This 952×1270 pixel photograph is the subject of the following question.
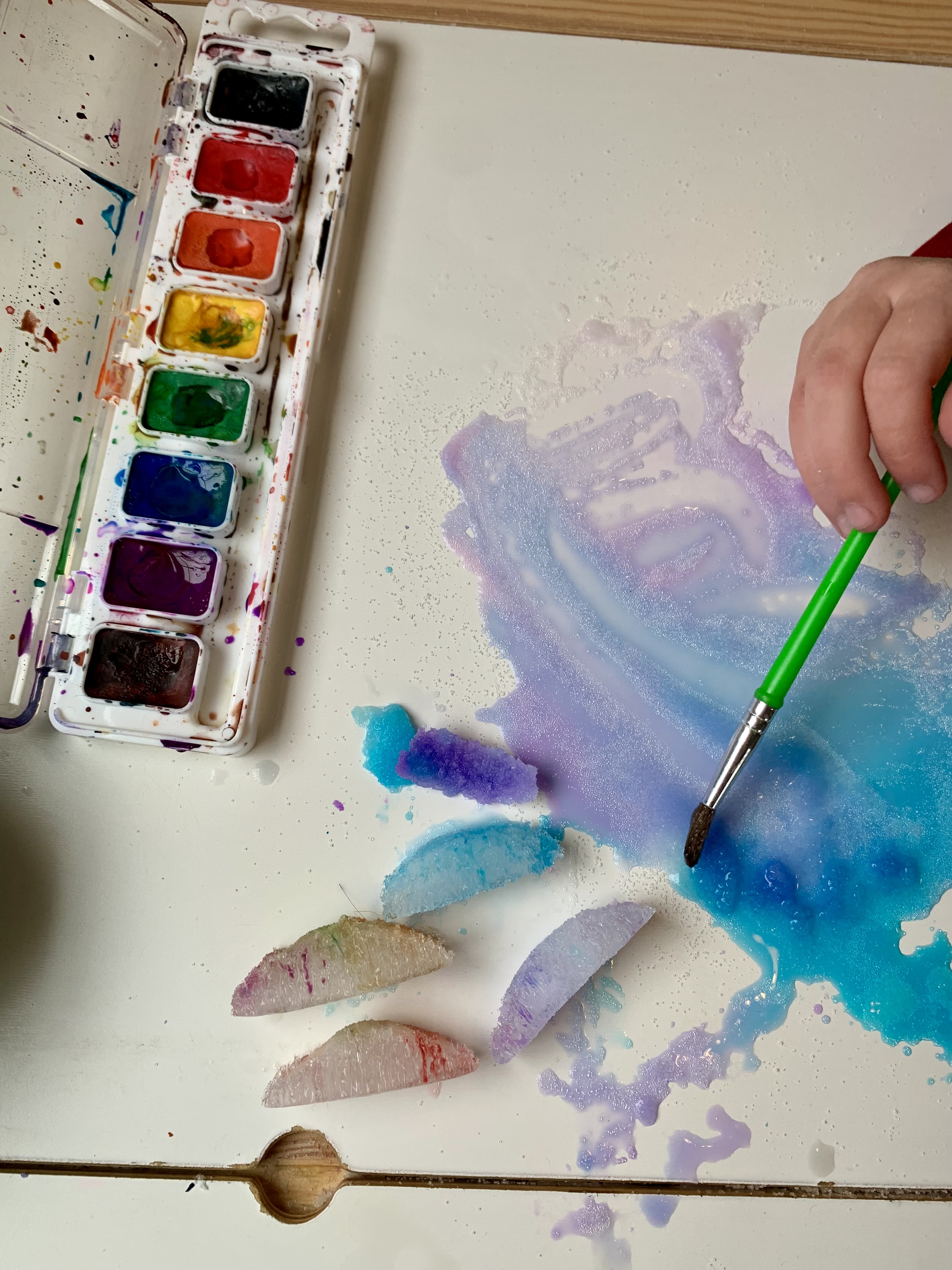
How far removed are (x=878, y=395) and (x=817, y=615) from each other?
0.47 ft

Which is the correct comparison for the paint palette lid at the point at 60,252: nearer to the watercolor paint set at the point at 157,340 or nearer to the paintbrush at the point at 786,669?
the watercolor paint set at the point at 157,340

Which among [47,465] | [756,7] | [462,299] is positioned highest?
[756,7]

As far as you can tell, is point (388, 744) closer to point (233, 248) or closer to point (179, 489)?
point (179, 489)

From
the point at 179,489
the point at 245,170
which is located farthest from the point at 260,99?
the point at 179,489

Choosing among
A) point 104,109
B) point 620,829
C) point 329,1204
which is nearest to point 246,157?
point 104,109

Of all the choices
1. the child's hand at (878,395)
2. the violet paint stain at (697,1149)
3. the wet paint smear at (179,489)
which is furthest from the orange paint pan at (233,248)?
the violet paint stain at (697,1149)

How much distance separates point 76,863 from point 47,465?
285 millimetres

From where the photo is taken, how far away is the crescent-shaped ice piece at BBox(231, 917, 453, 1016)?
0.62m

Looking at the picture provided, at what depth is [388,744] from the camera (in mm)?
659

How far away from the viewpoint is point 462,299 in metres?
0.72

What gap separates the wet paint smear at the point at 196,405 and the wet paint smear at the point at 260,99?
7.9 inches

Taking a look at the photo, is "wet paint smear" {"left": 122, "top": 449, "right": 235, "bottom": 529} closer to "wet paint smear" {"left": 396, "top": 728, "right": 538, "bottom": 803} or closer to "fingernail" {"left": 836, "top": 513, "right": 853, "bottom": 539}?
"wet paint smear" {"left": 396, "top": 728, "right": 538, "bottom": 803}

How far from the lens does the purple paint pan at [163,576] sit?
650 millimetres

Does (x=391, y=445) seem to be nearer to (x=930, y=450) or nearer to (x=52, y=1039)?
(x=930, y=450)
